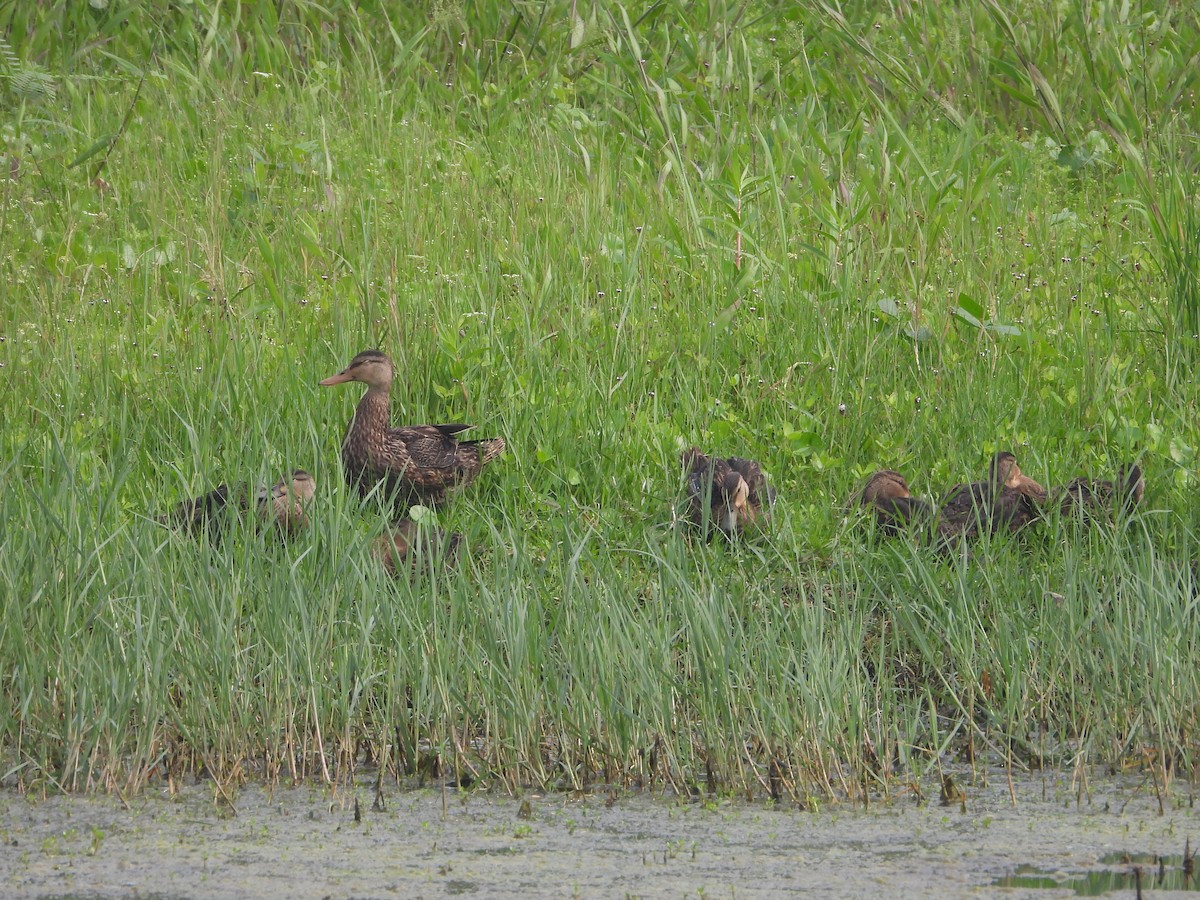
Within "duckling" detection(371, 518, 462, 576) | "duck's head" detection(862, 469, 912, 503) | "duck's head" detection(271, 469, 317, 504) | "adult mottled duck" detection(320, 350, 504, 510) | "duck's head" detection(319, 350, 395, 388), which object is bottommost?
"duckling" detection(371, 518, 462, 576)

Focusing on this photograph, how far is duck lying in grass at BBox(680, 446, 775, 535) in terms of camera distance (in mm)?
5789

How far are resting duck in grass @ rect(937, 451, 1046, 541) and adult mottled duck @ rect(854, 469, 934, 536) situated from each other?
0.30 feet

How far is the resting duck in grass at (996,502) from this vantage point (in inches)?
230

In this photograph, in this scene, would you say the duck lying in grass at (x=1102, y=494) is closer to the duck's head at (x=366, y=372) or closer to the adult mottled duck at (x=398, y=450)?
the adult mottled duck at (x=398, y=450)

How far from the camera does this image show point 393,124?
9672 millimetres

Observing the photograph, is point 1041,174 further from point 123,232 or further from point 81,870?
point 81,870

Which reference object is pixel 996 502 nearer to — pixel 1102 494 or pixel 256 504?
pixel 1102 494

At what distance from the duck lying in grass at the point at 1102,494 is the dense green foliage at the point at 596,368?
0.45ft

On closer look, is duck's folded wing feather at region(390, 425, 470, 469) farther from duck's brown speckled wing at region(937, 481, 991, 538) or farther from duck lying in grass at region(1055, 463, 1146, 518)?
duck lying in grass at region(1055, 463, 1146, 518)

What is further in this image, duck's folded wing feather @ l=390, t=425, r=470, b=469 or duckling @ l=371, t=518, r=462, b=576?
duck's folded wing feather @ l=390, t=425, r=470, b=469

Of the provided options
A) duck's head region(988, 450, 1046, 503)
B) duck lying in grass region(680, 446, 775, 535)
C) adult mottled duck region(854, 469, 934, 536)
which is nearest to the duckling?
duck lying in grass region(680, 446, 775, 535)

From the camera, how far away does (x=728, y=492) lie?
19.2 ft

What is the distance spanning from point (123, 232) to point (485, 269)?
2.04 metres

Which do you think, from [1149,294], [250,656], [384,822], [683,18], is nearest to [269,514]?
[250,656]
